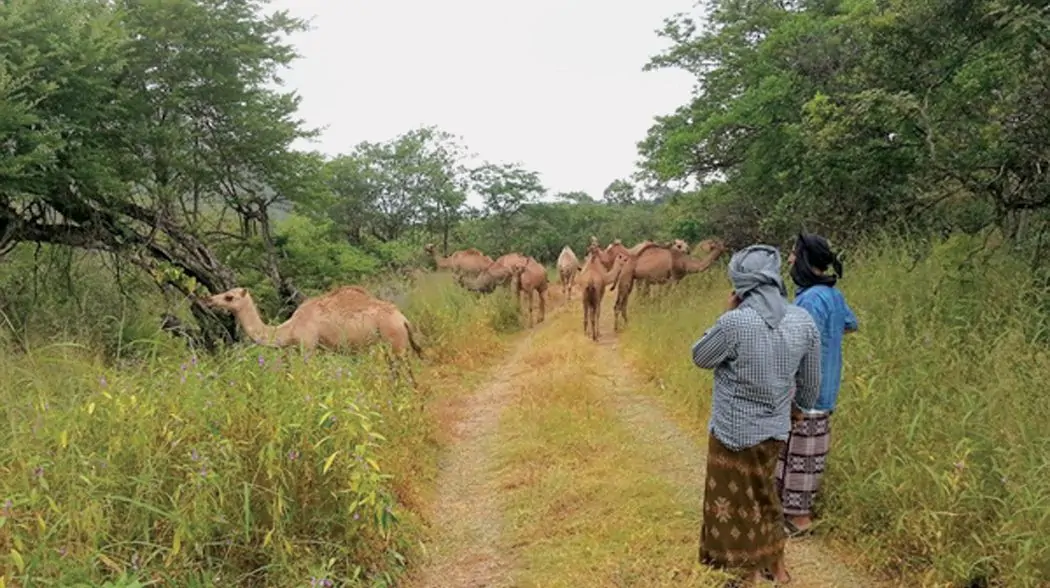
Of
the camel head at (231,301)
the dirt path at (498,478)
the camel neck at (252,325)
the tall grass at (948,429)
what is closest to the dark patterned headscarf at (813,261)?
the tall grass at (948,429)

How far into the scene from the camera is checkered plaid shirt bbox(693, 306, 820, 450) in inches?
133

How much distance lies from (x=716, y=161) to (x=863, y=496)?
32.9 ft

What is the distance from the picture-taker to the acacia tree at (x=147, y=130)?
6391 millimetres

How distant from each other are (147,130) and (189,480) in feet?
22.9

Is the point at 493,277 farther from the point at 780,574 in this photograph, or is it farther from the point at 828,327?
the point at 780,574

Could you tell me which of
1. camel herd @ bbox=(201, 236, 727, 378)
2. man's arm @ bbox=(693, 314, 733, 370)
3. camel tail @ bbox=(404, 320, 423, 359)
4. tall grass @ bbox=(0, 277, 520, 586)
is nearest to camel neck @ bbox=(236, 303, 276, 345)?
camel herd @ bbox=(201, 236, 727, 378)

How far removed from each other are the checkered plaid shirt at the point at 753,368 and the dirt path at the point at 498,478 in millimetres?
902

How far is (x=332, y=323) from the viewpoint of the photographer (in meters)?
7.27

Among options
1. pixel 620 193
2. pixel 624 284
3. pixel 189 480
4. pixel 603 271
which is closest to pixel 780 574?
pixel 189 480

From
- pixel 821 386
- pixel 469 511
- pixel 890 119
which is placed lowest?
pixel 469 511

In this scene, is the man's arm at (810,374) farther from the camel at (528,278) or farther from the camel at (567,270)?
the camel at (567,270)

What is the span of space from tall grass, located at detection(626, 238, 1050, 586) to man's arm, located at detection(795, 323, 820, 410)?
0.67m

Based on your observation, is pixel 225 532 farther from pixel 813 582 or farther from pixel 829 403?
pixel 829 403

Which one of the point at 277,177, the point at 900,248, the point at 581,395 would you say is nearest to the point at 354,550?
the point at 581,395
